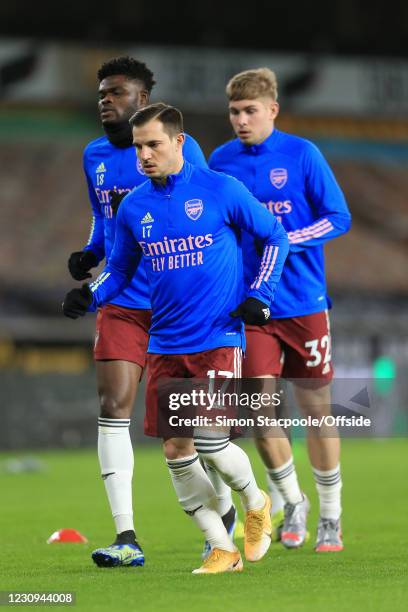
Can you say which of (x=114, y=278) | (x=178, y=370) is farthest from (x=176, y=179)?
(x=178, y=370)

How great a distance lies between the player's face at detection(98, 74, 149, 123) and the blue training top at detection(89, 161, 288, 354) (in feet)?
2.49

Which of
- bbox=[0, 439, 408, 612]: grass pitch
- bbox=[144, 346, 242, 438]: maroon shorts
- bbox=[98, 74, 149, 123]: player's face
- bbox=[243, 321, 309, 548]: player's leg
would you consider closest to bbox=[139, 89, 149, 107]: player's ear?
bbox=[98, 74, 149, 123]: player's face

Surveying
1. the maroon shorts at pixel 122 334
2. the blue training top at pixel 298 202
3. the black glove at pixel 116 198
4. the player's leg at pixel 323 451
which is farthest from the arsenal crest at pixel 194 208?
the player's leg at pixel 323 451

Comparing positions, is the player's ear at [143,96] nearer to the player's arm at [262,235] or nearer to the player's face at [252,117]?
the player's face at [252,117]

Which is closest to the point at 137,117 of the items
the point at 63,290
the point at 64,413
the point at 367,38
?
the point at 64,413

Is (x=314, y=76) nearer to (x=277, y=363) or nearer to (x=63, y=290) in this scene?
(x=63, y=290)

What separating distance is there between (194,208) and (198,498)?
1.27m

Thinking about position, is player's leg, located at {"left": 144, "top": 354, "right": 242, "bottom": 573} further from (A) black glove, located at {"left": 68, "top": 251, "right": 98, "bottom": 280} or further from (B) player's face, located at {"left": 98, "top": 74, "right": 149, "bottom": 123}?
(B) player's face, located at {"left": 98, "top": 74, "right": 149, "bottom": 123}

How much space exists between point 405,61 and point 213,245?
23.9m

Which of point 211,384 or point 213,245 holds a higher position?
point 213,245

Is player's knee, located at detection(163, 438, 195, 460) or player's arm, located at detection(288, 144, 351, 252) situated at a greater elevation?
player's arm, located at detection(288, 144, 351, 252)

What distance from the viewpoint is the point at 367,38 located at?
30469 mm

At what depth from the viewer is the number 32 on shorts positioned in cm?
737

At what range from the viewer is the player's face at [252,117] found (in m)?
7.25
